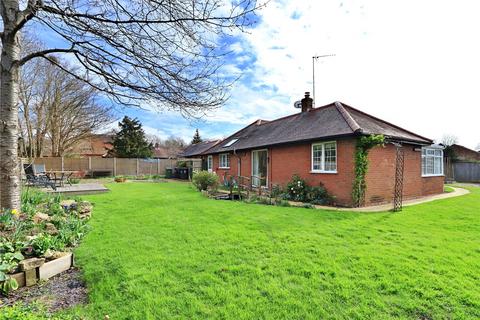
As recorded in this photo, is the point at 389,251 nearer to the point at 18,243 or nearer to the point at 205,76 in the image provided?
the point at 205,76

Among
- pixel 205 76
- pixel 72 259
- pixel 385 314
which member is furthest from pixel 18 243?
pixel 385 314

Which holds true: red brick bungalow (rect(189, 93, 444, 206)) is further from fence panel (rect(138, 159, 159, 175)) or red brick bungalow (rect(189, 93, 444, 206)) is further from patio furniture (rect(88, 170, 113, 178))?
patio furniture (rect(88, 170, 113, 178))

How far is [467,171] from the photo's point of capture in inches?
958

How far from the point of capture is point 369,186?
10.0 metres

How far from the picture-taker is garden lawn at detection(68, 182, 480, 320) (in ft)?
9.55

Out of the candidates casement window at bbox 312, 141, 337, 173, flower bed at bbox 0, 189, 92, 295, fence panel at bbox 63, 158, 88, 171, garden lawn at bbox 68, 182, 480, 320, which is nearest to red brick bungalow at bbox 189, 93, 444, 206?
casement window at bbox 312, 141, 337, 173

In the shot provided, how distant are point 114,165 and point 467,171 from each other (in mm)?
35108

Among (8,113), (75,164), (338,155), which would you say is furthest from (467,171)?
(75,164)

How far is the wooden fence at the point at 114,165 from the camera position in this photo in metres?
24.4

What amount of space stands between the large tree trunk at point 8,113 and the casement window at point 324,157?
981 centimetres

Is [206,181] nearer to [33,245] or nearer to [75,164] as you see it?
[33,245]

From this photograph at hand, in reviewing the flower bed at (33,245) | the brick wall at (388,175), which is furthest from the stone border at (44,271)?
the brick wall at (388,175)

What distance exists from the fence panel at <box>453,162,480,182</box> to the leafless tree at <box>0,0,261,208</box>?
2928cm

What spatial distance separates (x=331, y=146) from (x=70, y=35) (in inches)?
366
